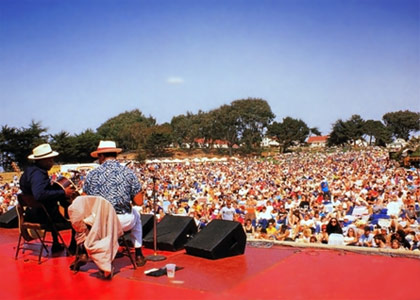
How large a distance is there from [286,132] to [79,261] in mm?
64437

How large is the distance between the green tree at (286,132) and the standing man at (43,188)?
63.1 metres

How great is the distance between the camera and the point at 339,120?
249 feet

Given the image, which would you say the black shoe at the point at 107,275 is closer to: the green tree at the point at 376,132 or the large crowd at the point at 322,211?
the large crowd at the point at 322,211

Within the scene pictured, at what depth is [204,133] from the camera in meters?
62.8

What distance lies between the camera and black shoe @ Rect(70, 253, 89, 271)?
362cm

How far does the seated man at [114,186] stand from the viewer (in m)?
3.64

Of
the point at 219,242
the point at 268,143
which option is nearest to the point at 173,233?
the point at 219,242

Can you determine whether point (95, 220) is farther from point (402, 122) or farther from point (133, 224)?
point (402, 122)

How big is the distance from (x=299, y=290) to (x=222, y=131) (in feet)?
194

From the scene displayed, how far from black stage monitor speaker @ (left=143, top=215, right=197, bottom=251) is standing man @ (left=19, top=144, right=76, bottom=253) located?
1.12 metres

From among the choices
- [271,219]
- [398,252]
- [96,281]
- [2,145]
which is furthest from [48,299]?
[2,145]

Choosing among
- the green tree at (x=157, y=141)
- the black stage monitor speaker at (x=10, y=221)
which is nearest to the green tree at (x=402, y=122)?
the green tree at (x=157, y=141)

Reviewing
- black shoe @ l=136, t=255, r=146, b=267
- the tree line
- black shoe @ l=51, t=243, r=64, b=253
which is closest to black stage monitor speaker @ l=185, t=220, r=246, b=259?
black shoe @ l=136, t=255, r=146, b=267

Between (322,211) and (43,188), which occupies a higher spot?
(43,188)
